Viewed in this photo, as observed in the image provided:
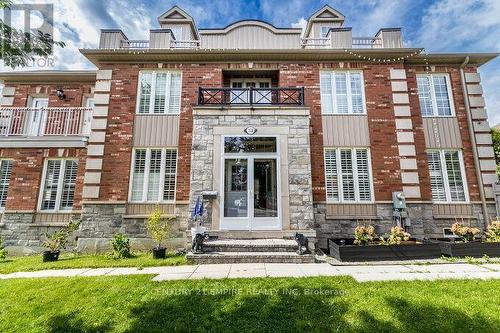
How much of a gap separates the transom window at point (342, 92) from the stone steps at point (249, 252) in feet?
18.7

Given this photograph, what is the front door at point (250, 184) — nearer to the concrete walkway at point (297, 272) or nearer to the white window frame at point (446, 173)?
the concrete walkway at point (297, 272)

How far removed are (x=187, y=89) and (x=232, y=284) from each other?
25.9 feet

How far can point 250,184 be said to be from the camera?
27.9 feet

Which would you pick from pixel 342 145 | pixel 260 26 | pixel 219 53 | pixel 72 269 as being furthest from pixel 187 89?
pixel 72 269

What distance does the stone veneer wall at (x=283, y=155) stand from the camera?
8.16 meters

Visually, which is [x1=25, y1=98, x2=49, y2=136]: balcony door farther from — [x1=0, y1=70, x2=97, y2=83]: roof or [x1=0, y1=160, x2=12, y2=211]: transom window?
[x1=0, y1=70, x2=97, y2=83]: roof

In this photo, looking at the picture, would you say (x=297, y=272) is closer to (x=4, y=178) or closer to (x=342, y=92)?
(x=342, y=92)

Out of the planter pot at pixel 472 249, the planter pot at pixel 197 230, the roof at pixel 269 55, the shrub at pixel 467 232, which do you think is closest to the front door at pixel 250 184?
the planter pot at pixel 197 230

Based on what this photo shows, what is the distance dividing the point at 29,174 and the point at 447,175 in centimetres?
1695

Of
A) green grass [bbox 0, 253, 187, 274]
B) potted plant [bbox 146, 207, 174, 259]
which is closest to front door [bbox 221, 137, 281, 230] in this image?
green grass [bbox 0, 253, 187, 274]

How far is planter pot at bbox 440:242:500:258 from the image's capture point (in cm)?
709

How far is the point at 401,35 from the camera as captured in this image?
10359 millimetres

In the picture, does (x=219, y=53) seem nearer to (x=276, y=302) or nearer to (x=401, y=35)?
(x=401, y=35)

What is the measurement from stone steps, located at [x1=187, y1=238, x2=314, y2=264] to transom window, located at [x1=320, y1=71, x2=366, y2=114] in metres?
5.70
